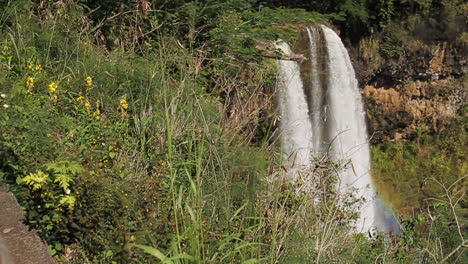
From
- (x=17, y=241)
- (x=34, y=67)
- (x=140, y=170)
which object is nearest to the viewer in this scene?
(x=17, y=241)

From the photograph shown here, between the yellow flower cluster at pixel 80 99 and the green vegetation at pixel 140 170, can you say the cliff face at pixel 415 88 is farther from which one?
the yellow flower cluster at pixel 80 99

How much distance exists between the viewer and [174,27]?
611 centimetres

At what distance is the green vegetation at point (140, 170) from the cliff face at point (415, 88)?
10.8 metres

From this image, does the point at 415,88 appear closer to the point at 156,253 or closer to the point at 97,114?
the point at 97,114

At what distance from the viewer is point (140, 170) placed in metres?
3.24

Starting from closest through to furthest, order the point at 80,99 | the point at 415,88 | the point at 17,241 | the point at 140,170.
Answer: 1. the point at 17,241
2. the point at 140,170
3. the point at 80,99
4. the point at 415,88

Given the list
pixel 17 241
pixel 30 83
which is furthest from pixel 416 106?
pixel 17 241

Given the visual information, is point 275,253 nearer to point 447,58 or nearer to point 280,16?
point 280,16

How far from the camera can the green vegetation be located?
104 inches

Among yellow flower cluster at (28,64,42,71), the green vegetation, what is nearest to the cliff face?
the green vegetation

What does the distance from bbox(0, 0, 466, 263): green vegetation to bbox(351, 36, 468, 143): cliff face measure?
10.8 metres

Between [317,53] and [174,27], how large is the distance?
7.53m

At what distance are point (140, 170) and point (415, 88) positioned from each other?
14.1 meters

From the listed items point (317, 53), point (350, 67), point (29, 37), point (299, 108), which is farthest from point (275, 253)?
point (350, 67)
